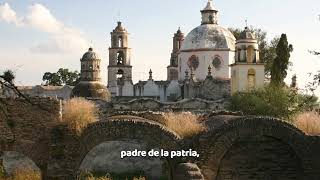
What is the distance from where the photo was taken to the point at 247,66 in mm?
42250

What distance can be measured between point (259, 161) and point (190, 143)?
166 cm

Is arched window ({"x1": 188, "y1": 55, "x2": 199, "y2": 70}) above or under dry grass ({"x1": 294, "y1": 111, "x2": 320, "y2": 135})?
above

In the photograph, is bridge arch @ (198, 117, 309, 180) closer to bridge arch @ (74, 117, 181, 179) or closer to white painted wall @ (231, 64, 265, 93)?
bridge arch @ (74, 117, 181, 179)

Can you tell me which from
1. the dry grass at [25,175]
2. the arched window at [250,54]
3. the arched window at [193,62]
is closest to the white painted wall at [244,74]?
the arched window at [250,54]

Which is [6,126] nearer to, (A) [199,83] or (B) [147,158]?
(B) [147,158]

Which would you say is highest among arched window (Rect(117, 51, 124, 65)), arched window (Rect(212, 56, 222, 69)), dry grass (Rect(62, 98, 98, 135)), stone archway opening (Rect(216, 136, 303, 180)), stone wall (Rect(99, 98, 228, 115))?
arched window (Rect(117, 51, 124, 65))

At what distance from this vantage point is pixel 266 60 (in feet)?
166

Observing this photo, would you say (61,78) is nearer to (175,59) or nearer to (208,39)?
(175,59)

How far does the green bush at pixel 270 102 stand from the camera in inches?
1141

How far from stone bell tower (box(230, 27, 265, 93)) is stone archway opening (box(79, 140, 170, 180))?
21.8 meters

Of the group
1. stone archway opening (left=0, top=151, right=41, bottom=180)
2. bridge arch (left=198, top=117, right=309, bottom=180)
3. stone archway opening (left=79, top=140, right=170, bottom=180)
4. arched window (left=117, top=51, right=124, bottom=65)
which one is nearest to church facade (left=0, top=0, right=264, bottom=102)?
arched window (left=117, top=51, right=124, bottom=65)

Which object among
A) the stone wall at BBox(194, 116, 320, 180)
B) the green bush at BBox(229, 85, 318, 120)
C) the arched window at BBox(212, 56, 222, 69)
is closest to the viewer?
the stone wall at BBox(194, 116, 320, 180)

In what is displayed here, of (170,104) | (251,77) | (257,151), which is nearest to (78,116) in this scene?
(257,151)

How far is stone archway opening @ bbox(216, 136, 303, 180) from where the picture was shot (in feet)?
43.8
